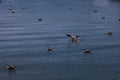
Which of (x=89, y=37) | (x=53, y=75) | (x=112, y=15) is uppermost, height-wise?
(x=53, y=75)

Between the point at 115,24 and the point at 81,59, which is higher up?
the point at 81,59

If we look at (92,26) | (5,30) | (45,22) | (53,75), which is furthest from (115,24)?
(53,75)

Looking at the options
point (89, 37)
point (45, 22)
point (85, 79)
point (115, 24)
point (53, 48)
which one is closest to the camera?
point (85, 79)

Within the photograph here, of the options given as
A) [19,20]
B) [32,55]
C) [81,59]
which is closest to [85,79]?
[81,59]

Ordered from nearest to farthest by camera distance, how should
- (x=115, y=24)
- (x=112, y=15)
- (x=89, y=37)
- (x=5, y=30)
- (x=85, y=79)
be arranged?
(x=85, y=79) → (x=89, y=37) → (x=5, y=30) → (x=115, y=24) → (x=112, y=15)

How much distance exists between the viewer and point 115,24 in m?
113

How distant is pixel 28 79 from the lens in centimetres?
5444

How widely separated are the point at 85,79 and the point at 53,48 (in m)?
22.5

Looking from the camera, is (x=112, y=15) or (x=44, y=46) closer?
(x=44, y=46)

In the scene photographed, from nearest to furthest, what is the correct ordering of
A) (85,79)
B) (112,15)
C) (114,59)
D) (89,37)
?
(85,79) < (114,59) < (89,37) < (112,15)

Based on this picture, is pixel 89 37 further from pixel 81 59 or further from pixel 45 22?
pixel 45 22

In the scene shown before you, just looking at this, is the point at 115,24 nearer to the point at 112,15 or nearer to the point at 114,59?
the point at 112,15

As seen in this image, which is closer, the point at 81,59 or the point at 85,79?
the point at 85,79

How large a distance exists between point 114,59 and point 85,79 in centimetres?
1372
